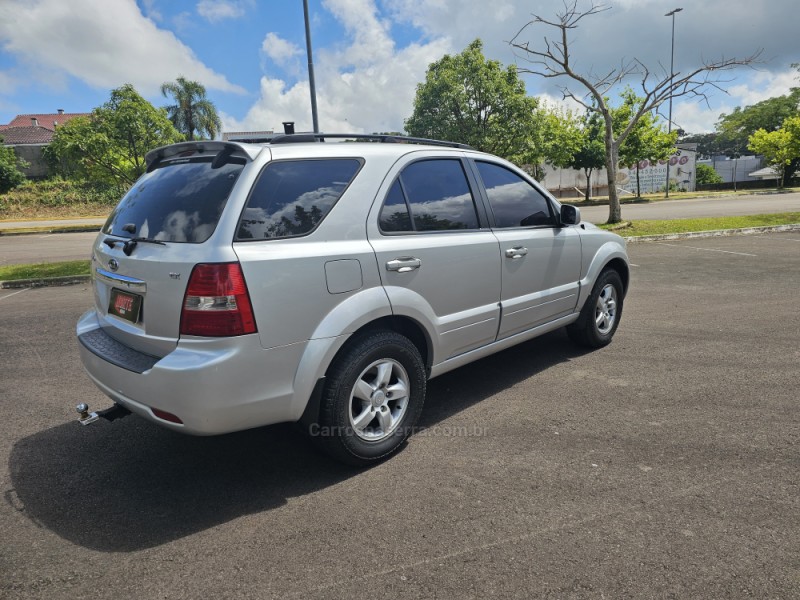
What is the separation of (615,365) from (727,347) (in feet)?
4.11

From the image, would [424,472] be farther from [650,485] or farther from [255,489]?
[650,485]

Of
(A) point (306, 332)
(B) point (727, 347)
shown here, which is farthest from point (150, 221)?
(B) point (727, 347)

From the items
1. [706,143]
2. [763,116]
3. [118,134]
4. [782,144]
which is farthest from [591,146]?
[706,143]

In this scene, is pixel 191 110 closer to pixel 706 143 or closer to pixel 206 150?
pixel 206 150

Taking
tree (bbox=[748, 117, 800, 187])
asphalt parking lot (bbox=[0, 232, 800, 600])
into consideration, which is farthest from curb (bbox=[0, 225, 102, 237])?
tree (bbox=[748, 117, 800, 187])

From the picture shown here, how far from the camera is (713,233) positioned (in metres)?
A: 13.9

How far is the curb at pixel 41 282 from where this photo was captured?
32.2 feet

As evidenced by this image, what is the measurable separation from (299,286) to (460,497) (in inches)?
54.6

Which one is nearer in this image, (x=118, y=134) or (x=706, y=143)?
(x=118, y=134)

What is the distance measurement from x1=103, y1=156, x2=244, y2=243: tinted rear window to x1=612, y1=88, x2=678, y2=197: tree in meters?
34.2

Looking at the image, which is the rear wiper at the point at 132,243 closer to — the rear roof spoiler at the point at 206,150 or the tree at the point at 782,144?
the rear roof spoiler at the point at 206,150

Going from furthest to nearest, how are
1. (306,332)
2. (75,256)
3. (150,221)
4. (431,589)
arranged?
(75,256) → (150,221) → (306,332) → (431,589)

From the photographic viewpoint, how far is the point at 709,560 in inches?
91.4

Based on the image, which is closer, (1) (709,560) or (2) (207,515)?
(1) (709,560)
